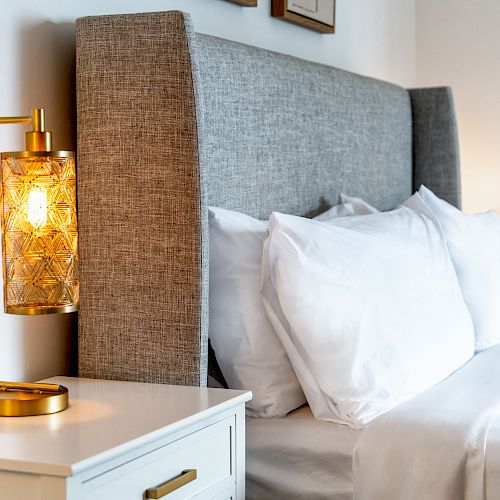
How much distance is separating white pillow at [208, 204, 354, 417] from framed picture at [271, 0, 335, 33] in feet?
3.00

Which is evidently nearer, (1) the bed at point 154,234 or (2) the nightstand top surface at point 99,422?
(2) the nightstand top surface at point 99,422

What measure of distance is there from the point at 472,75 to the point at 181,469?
106 inches

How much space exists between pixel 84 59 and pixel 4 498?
2.82 ft

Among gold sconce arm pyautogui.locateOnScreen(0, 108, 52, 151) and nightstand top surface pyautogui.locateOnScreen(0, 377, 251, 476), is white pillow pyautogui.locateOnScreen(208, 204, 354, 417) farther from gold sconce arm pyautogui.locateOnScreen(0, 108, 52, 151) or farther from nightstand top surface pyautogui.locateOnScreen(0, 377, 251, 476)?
gold sconce arm pyautogui.locateOnScreen(0, 108, 52, 151)

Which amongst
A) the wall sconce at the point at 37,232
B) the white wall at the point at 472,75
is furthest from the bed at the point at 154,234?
the white wall at the point at 472,75

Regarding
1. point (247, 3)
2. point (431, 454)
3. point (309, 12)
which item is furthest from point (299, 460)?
point (309, 12)

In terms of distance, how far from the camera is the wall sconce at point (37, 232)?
136cm

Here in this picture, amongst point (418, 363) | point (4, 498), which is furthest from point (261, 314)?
point (4, 498)

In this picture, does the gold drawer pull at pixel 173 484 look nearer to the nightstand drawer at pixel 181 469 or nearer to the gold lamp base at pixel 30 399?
the nightstand drawer at pixel 181 469

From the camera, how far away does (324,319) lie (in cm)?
174

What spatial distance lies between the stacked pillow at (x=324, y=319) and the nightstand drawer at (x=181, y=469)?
278 mm

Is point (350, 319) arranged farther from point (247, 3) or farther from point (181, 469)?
point (247, 3)

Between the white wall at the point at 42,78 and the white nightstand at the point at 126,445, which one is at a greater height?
the white wall at the point at 42,78

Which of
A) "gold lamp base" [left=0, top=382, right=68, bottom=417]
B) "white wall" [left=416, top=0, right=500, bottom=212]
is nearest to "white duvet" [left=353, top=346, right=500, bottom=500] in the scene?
"gold lamp base" [left=0, top=382, right=68, bottom=417]
